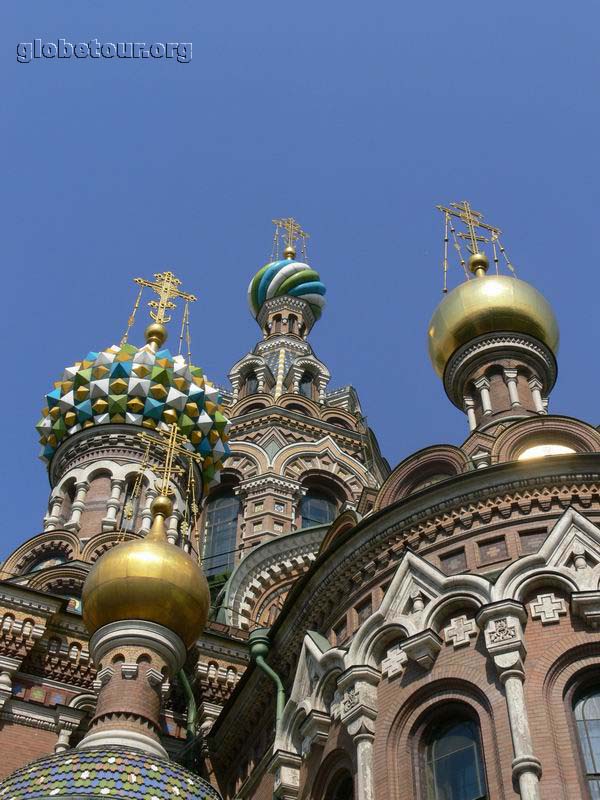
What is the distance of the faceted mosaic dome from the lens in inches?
658

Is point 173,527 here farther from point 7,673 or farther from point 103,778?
point 103,778

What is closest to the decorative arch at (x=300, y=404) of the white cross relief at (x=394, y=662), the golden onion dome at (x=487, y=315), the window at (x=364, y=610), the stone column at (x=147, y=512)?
the stone column at (x=147, y=512)

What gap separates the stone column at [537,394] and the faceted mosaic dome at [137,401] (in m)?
5.05

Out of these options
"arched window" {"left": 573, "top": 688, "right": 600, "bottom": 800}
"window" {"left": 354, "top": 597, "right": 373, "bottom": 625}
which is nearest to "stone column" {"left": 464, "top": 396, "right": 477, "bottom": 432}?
"window" {"left": 354, "top": 597, "right": 373, "bottom": 625}

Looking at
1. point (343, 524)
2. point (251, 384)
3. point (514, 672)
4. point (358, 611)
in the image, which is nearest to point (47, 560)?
point (343, 524)

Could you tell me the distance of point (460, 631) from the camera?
830 cm

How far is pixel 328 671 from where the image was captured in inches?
352

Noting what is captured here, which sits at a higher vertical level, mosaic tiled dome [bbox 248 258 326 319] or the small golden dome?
mosaic tiled dome [bbox 248 258 326 319]

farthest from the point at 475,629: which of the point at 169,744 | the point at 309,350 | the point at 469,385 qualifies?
the point at 309,350

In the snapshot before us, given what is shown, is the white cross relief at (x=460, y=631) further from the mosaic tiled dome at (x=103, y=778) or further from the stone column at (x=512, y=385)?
the stone column at (x=512, y=385)

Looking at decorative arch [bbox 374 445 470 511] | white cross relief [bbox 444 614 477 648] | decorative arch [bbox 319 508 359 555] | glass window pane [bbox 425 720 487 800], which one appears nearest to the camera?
glass window pane [bbox 425 720 487 800]

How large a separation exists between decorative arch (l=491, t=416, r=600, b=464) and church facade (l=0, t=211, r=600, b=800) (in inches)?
0.8

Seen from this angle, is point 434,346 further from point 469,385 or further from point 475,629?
point 475,629

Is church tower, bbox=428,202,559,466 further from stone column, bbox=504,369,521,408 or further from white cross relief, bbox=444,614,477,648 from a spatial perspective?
white cross relief, bbox=444,614,477,648
